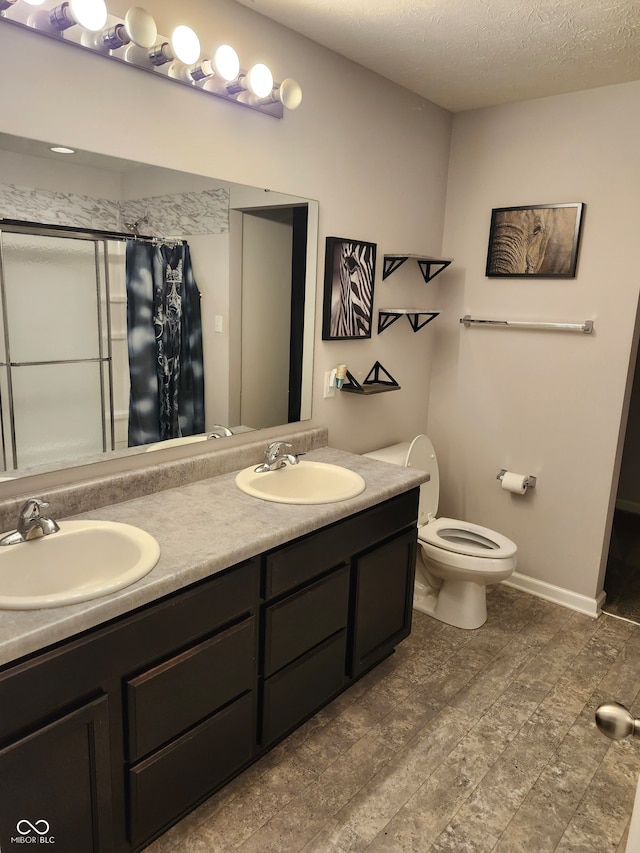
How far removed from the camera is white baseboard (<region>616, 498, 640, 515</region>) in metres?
4.26

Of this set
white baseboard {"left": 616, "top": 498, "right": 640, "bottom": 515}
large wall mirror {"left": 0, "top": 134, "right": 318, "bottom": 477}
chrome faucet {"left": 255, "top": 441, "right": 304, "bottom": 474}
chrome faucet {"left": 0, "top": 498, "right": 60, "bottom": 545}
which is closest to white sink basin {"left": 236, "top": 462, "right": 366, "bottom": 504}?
chrome faucet {"left": 255, "top": 441, "right": 304, "bottom": 474}

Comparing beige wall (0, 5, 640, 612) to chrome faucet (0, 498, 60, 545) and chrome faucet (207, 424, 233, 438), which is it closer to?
chrome faucet (207, 424, 233, 438)

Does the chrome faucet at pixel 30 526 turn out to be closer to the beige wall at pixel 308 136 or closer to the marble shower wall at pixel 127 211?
the marble shower wall at pixel 127 211

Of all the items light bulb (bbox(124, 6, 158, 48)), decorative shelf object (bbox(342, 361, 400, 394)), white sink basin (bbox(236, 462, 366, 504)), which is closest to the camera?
light bulb (bbox(124, 6, 158, 48))

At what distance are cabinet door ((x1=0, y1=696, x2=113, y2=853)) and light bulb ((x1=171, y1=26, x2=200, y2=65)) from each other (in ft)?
5.56

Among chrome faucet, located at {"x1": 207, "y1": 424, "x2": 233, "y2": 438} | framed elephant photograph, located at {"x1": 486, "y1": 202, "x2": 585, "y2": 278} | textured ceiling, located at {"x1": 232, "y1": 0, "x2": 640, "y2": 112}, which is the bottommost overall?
chrome faucet, located at {"x1": 207, "y1": 424, "x2": 233, "y2": 438}

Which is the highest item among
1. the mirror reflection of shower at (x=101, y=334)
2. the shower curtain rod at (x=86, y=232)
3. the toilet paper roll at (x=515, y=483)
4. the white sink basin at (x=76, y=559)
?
the shower curtain rod at (x=86, y=232)

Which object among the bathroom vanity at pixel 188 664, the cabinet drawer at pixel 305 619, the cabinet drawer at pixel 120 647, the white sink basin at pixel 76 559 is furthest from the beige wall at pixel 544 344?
the white sink basin at pixel 76 559

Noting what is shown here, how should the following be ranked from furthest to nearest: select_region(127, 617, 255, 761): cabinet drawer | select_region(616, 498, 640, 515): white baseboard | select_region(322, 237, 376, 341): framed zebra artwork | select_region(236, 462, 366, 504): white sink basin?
select_region(616, 498, 640, 515): white baseboard, select_region(322, 237, 376, 341): framed zebra artwork, select_region(236, 462, 366, 504): white sink basin, select_region(127, 617, 255, 761): cabinet drawer

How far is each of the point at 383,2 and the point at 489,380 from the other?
1.77m

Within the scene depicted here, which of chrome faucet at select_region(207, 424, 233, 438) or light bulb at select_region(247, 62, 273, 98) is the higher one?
light bulb at select_region(247, 62, 273, 98)

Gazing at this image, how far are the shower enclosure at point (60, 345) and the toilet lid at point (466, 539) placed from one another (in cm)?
148

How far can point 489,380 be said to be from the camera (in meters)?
3.11

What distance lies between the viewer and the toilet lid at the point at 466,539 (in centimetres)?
259
